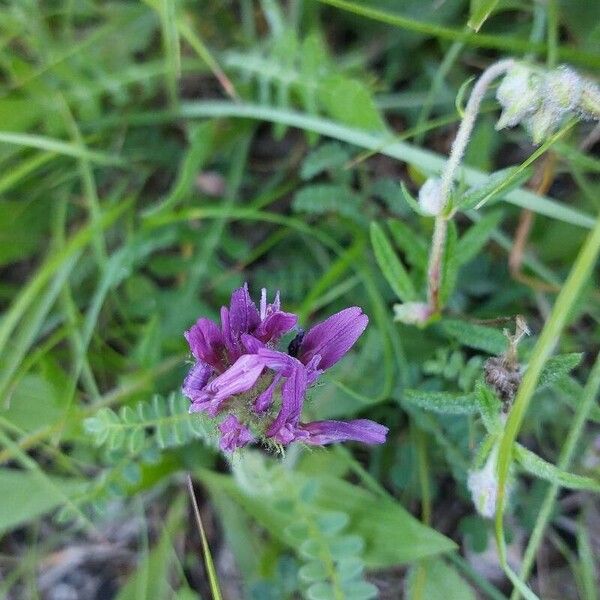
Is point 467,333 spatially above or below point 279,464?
above

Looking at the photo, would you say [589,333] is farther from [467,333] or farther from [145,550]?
[145,550]

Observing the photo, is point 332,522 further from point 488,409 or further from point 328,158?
point 328,158

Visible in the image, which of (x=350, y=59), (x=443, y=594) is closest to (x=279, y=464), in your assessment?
(x=443, y=594)

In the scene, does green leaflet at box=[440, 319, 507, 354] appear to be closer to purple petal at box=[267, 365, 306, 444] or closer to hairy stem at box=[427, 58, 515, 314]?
hairy stem at box=[427, 58, 515, 314]

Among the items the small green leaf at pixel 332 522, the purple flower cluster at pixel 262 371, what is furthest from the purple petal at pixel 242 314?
the small green leaf at pixel 332 522

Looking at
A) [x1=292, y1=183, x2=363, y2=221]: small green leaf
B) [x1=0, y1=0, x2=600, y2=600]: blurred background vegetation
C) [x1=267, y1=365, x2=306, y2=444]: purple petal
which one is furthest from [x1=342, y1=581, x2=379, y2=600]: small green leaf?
[x1=292, y1=183, x2=363, y2=221]: small green leaf

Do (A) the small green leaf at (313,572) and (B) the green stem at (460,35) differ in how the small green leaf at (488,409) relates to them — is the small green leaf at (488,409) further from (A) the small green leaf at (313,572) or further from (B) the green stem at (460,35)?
(B) the green stem at (460,35)
